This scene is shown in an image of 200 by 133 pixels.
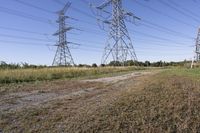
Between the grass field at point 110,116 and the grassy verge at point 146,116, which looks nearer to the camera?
the grass field at point 110,116

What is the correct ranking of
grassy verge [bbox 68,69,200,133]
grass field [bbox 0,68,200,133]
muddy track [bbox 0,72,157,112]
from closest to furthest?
grass field [bbox 0,68,200,133]
grassy verge [bbox 68,69,200,133]
muddy track [bbox 0,72,157,112]

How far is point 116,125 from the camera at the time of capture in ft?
17.3

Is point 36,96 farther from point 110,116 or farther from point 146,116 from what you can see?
point 146,116

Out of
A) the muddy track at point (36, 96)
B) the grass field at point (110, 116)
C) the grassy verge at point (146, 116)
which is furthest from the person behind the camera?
the muddy track at point (36, 96)

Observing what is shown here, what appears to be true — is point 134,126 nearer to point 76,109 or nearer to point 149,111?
point 149,111

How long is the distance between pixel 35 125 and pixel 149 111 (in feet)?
8.20

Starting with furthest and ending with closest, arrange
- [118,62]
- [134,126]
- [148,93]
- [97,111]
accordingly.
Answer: [118,62]
[148,93]
[97,111]
[134,126]

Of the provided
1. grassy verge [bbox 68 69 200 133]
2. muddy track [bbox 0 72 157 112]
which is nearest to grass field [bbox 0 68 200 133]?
grassy verge [bbox 68 69 200 133]

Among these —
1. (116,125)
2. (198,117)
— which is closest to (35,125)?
(116,125)

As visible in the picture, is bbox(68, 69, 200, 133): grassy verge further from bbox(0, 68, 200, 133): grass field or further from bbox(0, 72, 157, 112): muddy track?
bbox(0, 72, 157, 112): muddy track

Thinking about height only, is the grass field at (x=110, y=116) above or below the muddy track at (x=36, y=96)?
below

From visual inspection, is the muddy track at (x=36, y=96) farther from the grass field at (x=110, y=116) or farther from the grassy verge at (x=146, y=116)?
the grassy verge at (x=146, y=116)

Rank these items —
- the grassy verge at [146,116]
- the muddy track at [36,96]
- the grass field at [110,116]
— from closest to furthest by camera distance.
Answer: the grass field at [110,116]
the grassy verge at [146,116]
the muddy track at [36,96]

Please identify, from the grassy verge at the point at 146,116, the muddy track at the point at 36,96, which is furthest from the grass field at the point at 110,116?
the muddy track at the point at 36,96
